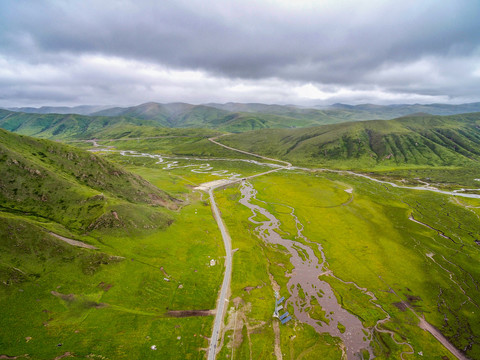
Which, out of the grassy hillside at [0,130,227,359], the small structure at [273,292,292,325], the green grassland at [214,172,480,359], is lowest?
the green grassland at [214,172,480,359]

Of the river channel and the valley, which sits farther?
the river channel

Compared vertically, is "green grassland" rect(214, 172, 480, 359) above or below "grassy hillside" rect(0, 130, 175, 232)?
below

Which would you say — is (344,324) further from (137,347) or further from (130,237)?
(130,237)

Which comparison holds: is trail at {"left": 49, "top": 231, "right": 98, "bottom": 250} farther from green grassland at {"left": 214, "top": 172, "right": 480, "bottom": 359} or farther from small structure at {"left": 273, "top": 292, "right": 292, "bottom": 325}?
small structure at {"left": 273, "top": 292, "right": 292, "bottom": 325}

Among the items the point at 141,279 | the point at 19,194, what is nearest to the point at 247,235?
the point at 141,279

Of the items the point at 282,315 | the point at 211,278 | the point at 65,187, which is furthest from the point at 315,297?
the point at 65,187

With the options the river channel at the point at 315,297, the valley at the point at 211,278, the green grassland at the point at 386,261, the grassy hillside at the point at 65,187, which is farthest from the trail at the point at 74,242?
the river channel at the point at 315,297

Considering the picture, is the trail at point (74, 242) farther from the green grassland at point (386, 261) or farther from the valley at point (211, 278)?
the green grassland at point (386, 261)

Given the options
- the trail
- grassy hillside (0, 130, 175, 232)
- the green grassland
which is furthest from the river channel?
the trail
